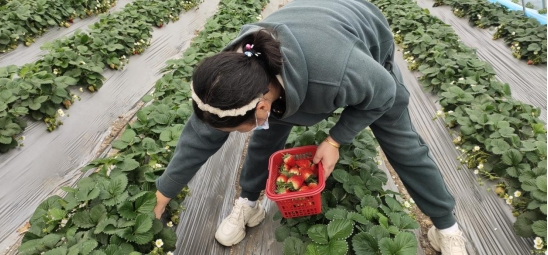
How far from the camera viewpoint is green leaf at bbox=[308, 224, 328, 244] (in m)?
1.67

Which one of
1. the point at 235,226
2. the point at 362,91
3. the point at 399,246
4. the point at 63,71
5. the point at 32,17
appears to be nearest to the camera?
the point at 362,91

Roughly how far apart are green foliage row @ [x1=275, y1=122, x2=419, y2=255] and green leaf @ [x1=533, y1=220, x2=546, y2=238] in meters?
0.61

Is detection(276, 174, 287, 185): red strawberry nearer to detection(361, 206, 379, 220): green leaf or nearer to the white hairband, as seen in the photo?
detection(361, 206, 379, 220): green leaf

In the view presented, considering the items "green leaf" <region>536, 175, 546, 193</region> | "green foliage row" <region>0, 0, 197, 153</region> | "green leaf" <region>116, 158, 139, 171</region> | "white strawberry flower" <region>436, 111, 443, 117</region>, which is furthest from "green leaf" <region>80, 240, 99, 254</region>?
"white strawberry flower" <region>436, 111, 443, 117</region>

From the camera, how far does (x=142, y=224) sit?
1.69m

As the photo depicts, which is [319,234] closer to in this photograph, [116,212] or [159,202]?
[159,202]

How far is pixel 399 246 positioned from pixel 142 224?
115cm

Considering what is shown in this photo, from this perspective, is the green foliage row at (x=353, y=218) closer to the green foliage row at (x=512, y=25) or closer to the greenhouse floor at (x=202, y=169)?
the greenhouse floor at (x=202, y=169)

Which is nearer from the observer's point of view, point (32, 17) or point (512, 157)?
point (512, 157)

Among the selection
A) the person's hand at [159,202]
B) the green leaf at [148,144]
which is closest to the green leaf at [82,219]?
the person's hand at [159,202]

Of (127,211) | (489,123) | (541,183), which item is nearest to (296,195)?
(127,211)

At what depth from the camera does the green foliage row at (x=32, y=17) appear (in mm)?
3945

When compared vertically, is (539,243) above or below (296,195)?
below

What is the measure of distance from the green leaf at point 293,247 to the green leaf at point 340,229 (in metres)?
0.16
